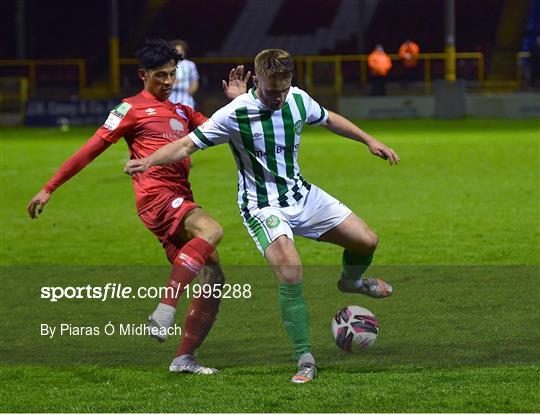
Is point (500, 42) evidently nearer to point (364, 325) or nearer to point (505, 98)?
point (505, 98)

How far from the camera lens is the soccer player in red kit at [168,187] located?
7.16m

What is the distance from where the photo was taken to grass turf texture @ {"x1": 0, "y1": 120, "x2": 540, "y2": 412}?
647cm

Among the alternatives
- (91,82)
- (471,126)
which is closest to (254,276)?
(471,126)

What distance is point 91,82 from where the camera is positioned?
43750 mm

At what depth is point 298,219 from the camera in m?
7.23

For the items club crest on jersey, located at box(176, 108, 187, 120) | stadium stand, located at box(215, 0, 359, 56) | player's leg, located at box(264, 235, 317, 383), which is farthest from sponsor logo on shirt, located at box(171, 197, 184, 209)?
stadium stand, located at box(215, 0, 359, 56)

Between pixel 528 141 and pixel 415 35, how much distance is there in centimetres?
2282

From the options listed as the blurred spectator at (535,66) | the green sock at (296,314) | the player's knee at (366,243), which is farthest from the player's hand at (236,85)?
the blurred spectator at (535,66)

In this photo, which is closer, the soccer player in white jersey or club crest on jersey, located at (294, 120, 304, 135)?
the soccer player in white jersey

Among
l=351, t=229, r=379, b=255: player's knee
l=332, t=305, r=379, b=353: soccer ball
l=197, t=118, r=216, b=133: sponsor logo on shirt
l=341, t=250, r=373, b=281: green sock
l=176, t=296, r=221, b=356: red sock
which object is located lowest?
l=332, t=305, r=379, b=353: soccer ball

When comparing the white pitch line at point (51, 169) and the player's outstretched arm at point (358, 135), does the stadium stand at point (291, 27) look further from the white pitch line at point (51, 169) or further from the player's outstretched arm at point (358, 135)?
the player's outstretched arm at point (358, 135)

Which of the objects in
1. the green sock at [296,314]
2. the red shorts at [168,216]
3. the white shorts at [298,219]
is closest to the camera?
the green sock at [296,314]

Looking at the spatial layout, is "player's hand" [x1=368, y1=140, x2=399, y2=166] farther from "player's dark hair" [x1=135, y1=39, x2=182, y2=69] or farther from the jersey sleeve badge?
the jersey sleeve badge

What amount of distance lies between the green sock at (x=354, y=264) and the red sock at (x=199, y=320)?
36.7 inches
